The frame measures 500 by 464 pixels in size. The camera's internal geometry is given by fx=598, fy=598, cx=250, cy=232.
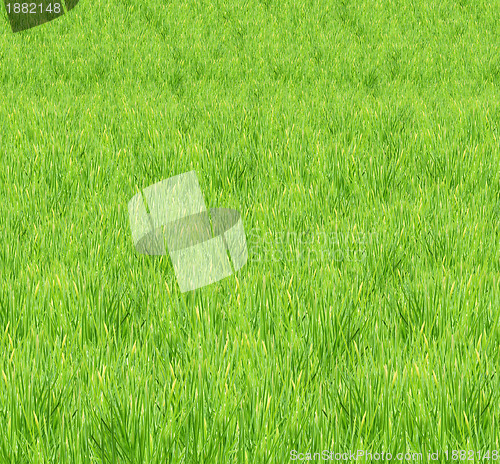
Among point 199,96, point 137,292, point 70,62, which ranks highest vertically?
point 70,62

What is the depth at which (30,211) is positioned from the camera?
3.13 meters

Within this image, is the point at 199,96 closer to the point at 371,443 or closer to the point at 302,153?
the point at 302,153

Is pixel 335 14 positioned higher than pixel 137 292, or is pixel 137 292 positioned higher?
pixel 335 14

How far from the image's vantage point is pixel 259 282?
7.38 feet

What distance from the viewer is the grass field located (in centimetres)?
154

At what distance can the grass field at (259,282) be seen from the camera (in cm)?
154

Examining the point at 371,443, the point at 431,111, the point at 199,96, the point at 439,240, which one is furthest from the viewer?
the point at 199,96

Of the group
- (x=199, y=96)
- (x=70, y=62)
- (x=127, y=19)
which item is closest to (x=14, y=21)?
(x=127, y=19)

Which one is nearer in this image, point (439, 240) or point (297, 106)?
point (439, 240)

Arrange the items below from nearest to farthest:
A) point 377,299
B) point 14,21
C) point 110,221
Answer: point 377,299
point 110,221
point 14,21

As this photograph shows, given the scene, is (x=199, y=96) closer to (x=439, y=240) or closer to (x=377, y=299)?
(x=439, y=240)

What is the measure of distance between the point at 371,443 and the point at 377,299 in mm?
794

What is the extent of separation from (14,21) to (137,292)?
7.55 meters

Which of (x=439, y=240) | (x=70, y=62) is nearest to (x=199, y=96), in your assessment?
(x=70, y=62)
